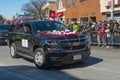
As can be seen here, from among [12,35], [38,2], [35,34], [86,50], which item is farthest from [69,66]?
[38,2]

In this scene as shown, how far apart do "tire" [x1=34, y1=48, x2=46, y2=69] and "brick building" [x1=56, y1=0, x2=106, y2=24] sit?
22763 millimetres

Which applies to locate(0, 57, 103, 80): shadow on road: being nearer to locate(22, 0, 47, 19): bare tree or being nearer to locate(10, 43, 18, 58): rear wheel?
locate(10, 43, 18, 58): rear wheel

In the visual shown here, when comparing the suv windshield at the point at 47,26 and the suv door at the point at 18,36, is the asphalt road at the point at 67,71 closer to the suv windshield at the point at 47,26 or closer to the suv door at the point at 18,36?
the suv door at the point at 18,36

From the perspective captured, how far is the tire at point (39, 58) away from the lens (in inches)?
400

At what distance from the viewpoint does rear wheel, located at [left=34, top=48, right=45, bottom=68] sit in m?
10.2

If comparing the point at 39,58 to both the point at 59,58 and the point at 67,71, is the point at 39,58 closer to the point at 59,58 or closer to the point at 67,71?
the point at 59,58

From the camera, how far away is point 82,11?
127ft

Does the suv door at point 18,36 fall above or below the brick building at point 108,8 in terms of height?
below

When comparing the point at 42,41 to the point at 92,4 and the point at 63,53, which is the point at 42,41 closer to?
the point at 63,53

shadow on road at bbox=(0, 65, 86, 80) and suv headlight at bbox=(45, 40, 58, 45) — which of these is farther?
suv headlight at bbox=(45, 40, 58, 45)

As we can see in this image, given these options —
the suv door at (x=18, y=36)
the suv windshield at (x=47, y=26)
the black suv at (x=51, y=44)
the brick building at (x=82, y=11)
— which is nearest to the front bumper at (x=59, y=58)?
the black suv at (x=51, y=44)

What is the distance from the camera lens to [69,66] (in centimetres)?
1079

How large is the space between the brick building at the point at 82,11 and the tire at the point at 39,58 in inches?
896

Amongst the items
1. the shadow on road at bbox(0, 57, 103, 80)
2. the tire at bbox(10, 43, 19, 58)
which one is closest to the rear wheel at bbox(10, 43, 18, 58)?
the tire at bbox(10, 43, 19, 58)
